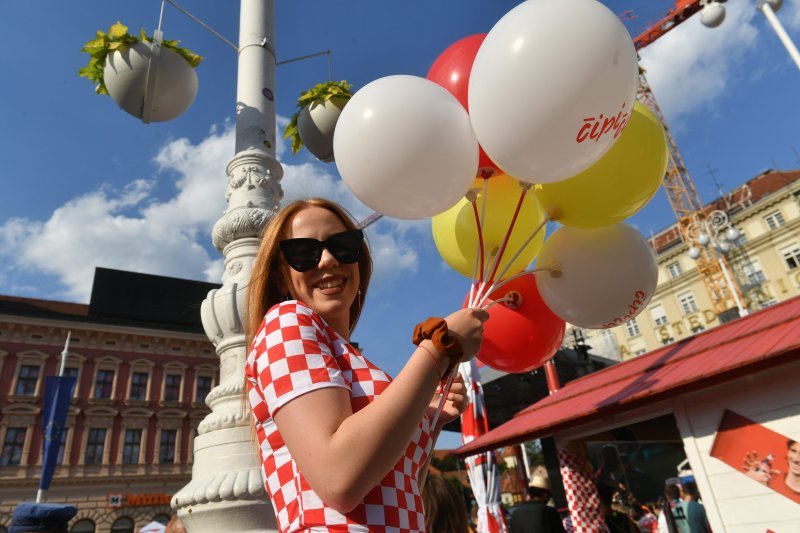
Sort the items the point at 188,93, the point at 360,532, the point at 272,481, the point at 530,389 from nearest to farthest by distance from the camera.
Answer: the point at 360,532 < the point at 272,481 < the point at 188,93 < the point at 530,389

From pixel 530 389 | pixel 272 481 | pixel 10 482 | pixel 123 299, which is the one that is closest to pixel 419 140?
pixel 272 481

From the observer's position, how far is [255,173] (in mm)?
3500

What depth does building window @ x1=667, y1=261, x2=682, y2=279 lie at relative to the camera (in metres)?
41.1

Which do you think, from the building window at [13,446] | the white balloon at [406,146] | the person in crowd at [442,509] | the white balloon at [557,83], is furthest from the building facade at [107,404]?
the white balloon at [557,83]

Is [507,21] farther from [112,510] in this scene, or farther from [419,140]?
[112,510]

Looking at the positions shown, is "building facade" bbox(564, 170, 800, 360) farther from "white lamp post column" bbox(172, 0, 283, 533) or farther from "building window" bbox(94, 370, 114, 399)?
"white lamp post column" bbox(172, 0, 283, 533)

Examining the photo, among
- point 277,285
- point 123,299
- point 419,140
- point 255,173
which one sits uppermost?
point 123,299

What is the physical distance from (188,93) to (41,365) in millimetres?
26867

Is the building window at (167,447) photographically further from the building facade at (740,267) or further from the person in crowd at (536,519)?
the person in crowd at (536,519)

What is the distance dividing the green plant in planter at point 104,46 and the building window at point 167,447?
26.4 meters

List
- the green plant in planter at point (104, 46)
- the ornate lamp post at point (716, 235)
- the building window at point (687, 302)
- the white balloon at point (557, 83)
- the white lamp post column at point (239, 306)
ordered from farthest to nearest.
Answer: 1. the building window at point (687, 302)
2. the ornate lamp post at point (716, 235)
3. the green plant in planter at point (104, 46)
4. the white lamp post column at point (239, 306)
5. the white balloon at point (557, 83)

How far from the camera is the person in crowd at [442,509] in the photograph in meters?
3.08

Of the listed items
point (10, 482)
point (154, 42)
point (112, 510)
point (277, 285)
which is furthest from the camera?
point (112, 510)

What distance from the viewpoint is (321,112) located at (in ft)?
12.4
